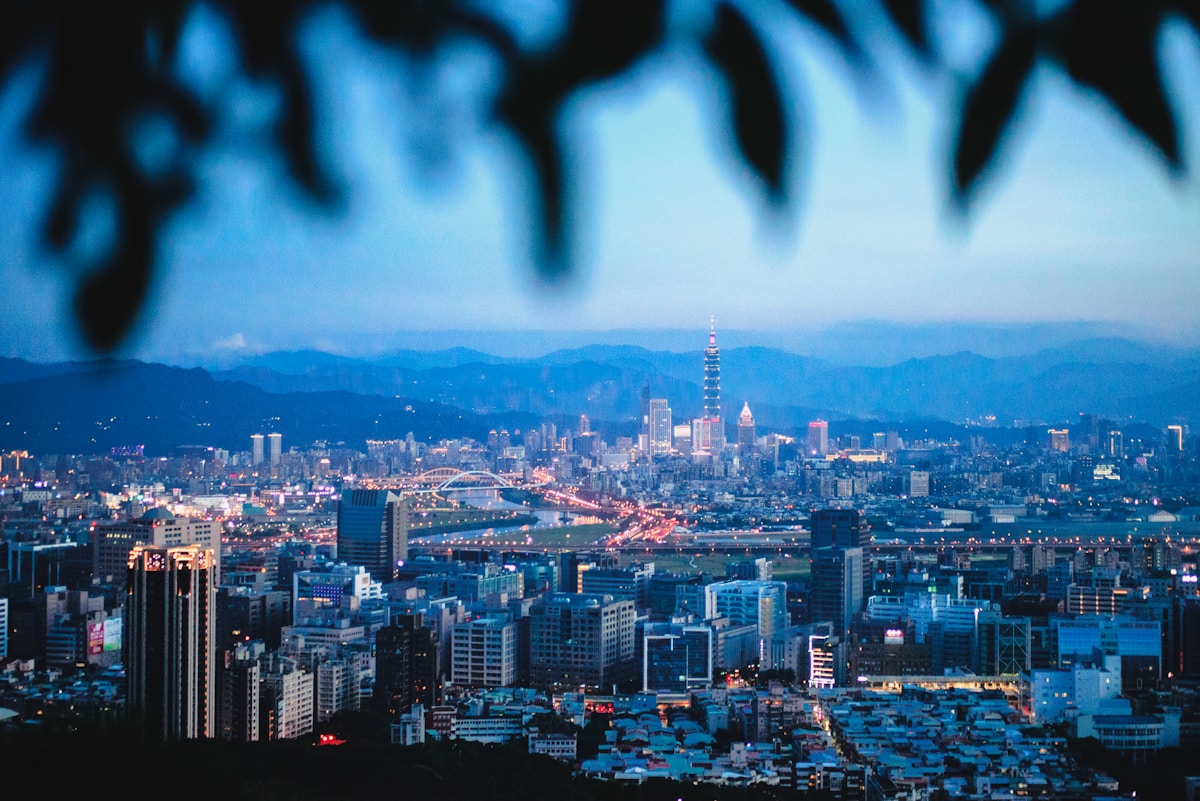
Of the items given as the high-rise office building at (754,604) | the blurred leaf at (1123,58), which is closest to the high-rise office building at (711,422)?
the high-rise office building at (754,604)

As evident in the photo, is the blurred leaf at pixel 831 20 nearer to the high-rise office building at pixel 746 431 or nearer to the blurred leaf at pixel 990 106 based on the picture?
the blurred leaf at pixel 990 106

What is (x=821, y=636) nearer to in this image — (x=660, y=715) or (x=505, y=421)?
(x=660, y=715)

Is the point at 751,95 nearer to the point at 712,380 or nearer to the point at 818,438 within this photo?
the point at 712,380

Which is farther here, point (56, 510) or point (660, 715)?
point (56, 510)

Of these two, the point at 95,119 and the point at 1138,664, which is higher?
the point at 95,119

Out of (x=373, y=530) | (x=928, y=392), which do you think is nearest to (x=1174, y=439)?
(x=928, y=392)

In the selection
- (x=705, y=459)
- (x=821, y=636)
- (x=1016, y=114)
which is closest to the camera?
(x=1016, y=114)

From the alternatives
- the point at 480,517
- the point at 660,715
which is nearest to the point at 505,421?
the point at 480,517

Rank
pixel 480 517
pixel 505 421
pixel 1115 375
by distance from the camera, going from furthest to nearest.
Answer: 1. pixel 480 517
2. pixel 505 421
3. pixel 1115 375
